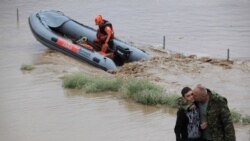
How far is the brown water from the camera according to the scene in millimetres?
9185

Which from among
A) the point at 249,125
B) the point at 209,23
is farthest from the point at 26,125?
the point at 209,23

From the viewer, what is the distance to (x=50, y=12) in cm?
1753

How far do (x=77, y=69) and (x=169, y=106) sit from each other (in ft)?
13.9

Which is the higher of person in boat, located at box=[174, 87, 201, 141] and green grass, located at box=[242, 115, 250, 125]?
person in boat, located at box=[174, 87, 201, 141]

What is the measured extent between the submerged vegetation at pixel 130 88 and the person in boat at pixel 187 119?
145 inches

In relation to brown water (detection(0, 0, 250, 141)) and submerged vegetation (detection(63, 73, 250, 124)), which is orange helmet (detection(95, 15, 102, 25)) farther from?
submerged vegetation (detection(63, 73, 250, 124))

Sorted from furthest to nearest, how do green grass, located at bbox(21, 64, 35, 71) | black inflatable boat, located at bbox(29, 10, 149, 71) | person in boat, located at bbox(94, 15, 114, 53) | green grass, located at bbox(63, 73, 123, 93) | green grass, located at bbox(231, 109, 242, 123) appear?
1. person in boat, located at bbox(94, 15, 114, 53)
2. black inflatable boat, located at bbox(29, 10, 149, 71)
3. green grass, located at bbox(21, 64, 35, 71)
4. green grass, located at bbox(63, 73, 123, 93)
5. green grass, located at bbox(231, 109, 242, 123)

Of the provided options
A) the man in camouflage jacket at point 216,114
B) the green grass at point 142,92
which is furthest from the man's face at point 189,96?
the green grass at point 142,92

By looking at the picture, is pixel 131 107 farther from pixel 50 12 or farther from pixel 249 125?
pixel 50 12

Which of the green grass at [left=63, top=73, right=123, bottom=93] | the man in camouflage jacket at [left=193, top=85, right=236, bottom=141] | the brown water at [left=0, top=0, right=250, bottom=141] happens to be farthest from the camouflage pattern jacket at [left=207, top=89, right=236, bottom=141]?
the green grass at [left=63, top=73, right=123, bottom=93]

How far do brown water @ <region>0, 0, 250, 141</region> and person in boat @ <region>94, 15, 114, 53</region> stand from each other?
0.76 m

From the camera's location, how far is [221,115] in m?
5.50

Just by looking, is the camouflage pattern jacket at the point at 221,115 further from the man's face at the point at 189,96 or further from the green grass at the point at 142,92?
the green grass at the point at 142,92

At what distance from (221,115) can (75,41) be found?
10.2m
